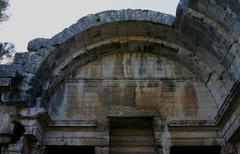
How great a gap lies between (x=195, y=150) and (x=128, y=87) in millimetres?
1978

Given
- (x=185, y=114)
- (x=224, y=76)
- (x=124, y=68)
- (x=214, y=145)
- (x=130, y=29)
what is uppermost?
(x=130, y=29)

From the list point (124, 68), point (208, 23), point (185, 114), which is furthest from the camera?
point (124, 68)

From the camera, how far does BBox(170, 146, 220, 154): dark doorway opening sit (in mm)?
7478

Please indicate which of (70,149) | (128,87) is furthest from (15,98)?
(128,87)

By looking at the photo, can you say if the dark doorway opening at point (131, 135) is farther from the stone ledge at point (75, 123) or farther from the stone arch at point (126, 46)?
the stone arch at point (126, 46)

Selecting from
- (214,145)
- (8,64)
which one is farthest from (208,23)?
(8,64)

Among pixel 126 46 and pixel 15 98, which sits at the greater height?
pixel 126 46

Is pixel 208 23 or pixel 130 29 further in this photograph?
pixel 130 29

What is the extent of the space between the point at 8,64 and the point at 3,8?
5.35 ft

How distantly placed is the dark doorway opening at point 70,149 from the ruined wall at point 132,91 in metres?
0.64

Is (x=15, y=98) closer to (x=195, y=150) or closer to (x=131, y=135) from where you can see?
(x=131, y=135)

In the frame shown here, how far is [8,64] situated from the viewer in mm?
7551

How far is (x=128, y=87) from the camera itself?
26.7 feet

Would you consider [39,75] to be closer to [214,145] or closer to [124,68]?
[124,68]
